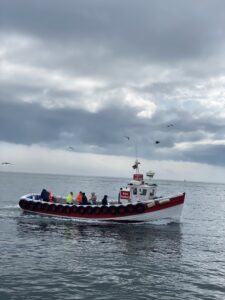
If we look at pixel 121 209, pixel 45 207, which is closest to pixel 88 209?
pixel 121 209

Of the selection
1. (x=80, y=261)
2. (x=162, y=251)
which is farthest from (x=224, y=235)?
(x=80, y=261)

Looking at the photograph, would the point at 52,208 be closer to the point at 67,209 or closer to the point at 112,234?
the point at 67,209

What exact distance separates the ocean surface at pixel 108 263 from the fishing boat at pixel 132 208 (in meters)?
1.57

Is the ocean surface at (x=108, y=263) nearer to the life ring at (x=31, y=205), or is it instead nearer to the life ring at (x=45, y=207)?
the life ring at (x=45, y=207)

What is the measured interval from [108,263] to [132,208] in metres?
14.5

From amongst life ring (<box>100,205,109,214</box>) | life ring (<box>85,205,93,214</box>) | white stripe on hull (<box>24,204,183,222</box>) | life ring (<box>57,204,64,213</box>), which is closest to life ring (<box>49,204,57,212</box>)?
life ring (<box>57,204,64,213</box>)

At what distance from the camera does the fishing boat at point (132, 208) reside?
35000 mm

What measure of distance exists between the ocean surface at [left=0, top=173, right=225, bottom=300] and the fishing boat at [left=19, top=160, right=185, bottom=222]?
5.15 ft

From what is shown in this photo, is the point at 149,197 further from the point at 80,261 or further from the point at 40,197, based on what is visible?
the point at 80,261

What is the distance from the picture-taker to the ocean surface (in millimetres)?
16344

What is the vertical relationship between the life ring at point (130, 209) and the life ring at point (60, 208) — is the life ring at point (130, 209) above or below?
above

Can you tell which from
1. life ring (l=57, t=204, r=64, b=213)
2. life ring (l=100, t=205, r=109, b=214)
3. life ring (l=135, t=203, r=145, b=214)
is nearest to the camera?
life ring (l=135, t=203, r=145, b=214)

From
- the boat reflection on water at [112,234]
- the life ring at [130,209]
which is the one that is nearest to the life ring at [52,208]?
the boat reflection on water at [112,234]

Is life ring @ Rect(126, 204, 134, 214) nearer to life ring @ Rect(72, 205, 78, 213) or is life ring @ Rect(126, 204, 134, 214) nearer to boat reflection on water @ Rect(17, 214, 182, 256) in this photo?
boat reflection on water @ Rect(17, 214, 182, 256)
